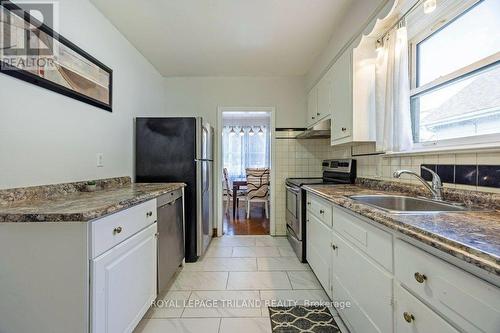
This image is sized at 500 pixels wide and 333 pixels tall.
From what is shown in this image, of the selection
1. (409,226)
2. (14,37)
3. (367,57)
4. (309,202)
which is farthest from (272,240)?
(14,37)

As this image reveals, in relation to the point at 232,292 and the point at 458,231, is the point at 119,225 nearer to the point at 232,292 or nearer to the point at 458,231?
the point at 232,292

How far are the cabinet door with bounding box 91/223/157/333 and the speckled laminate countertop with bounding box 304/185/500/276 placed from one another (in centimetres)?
127

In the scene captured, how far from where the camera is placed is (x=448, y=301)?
2.45 feet

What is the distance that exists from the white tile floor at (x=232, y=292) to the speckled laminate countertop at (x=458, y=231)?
114 centimetres

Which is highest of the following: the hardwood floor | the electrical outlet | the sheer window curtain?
the sheer window curtain

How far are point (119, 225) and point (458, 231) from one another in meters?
1.47

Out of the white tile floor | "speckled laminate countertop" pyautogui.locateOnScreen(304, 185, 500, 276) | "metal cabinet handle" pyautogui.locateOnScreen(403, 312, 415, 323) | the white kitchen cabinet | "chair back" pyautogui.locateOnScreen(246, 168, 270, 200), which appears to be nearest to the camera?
"speckled laminate countertop" pyautogui.locateOnScreen(304, 185, 500, 276)

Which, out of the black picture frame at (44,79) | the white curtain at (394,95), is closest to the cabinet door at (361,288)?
the white curtain at (394,95)

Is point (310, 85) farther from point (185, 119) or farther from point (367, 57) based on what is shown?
point (185, 119)

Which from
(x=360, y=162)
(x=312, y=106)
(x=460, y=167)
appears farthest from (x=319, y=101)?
(x=460, y=167)

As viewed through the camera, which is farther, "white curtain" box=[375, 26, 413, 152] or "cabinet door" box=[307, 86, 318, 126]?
"cabinet door" box=[307, 86, 318, 126]

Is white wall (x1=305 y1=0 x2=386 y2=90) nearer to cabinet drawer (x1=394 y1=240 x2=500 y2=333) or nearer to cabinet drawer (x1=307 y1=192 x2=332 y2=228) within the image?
cabinet drawer (x1=307 y1=192 x2=332 y2=228)

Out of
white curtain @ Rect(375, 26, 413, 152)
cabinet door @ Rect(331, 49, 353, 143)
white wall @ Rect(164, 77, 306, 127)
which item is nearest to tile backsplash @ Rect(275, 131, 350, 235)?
white wall @ Rect(164, 77, 306, 127)

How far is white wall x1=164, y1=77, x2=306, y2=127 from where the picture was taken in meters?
3.79
